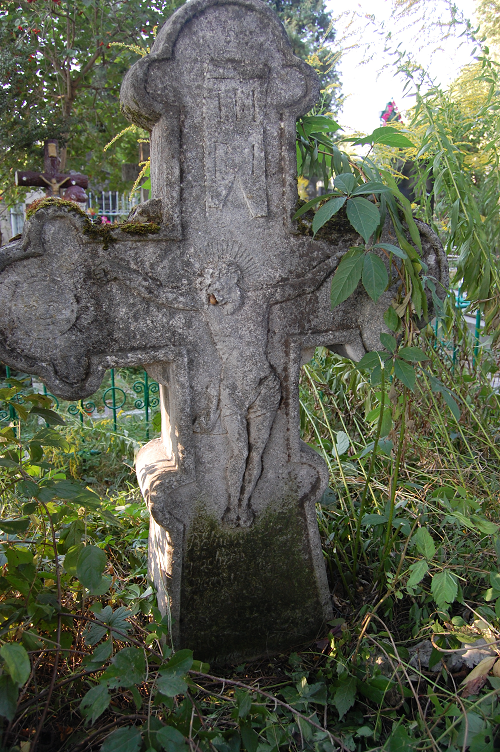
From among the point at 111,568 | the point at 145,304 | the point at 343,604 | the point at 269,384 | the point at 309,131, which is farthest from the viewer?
the point at 111,568

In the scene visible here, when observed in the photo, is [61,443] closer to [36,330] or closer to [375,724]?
[36,330]

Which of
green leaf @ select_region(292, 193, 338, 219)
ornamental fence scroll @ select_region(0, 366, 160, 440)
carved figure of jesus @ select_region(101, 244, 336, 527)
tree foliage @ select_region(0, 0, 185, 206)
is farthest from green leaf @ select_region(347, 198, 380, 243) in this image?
tree foliage @ select_region(0, 0, 185, 206)

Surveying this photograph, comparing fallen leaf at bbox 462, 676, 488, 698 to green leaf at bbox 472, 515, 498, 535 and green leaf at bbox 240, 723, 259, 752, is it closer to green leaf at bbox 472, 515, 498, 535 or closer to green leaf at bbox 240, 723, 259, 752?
green leaf at bbox 472, 515, 498, 535

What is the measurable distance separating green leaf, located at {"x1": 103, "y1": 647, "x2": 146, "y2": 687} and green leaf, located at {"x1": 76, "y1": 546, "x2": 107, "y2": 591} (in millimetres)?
192

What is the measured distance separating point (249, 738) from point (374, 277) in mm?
1358

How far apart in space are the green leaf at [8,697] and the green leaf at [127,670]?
0.73ft

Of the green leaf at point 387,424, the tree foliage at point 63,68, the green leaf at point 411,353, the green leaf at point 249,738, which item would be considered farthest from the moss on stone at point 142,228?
the tree foliage at point 63,68

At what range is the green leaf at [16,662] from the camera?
110 cm

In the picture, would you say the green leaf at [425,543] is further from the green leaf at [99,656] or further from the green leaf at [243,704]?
the green leaf at [99,656]

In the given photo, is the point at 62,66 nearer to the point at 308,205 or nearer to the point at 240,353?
the point at 308,205

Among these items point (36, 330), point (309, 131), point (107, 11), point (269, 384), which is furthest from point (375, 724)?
point (107, 11)

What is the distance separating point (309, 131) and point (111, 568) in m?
1.94

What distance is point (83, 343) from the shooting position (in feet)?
5.42

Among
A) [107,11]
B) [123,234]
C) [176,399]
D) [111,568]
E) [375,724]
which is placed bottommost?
[375,724]
